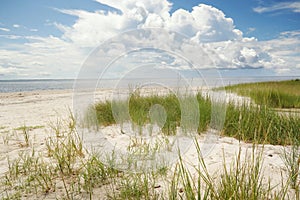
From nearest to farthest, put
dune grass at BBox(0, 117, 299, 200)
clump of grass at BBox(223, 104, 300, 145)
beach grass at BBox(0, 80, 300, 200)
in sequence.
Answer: beach grass at BBox(0, 80, 300, 200), dune grass at BBox(0, 117, 299, 200), clump of grass at BBox(223, 104, 300, 145)

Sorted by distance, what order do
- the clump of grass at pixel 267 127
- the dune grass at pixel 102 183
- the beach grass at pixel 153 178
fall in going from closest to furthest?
1. the beach grass at pixel 153 178
2. the dune grass at pixel 102 183
3. the clump of grass at pixel 267 127

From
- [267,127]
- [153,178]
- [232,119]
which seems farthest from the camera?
[232,119]

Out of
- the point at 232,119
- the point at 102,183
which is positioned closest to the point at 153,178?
the point at 102,183

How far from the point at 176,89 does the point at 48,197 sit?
3.76m

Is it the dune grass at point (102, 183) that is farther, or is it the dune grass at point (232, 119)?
the dune grass at point (232, 119)

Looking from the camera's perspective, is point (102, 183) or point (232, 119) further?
point (232, 119)

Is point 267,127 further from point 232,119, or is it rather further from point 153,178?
point 153,178

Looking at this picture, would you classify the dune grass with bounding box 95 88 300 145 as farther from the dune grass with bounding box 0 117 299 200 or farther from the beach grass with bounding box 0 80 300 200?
the dune grass with bounding box 0 117 299 200

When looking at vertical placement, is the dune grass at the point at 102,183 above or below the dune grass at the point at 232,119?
below

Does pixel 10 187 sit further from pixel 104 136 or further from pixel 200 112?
pixel 200 112

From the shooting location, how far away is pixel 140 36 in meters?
3.13

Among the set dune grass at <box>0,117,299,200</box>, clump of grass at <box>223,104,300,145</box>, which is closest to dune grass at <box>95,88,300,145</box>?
clump of grass at <box>223,104,300,145</box>

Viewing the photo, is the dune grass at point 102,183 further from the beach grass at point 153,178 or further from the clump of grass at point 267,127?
the clump of grass at point 267,127

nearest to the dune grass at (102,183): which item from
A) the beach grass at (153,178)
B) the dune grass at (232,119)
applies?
the beach grass at (153,178)
